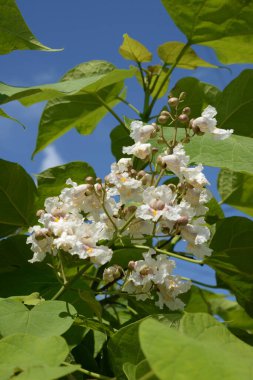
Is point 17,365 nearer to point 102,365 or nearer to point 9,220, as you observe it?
point 102,365

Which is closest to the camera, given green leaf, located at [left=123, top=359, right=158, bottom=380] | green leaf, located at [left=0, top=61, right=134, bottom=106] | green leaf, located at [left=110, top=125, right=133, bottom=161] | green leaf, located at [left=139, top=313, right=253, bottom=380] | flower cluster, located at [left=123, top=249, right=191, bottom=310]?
green leaf, located at [left=139, top=313, right=253, bottom=380]

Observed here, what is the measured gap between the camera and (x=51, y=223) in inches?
34.9

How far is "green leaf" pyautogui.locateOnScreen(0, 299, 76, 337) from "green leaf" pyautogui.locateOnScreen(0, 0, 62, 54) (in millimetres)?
501

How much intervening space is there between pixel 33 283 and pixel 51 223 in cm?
26

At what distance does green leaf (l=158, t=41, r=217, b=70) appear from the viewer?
1356mm

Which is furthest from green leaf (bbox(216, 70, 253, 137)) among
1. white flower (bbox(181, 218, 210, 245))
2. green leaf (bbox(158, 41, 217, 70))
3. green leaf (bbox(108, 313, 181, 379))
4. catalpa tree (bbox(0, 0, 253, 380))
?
green leaf (bbox(108, 313, 181, 379))

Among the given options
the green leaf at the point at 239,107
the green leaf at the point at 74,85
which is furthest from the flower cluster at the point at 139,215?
the green leaf at the point at 239,107

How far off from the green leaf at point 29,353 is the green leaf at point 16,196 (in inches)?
22.5

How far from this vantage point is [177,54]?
1377 millimetres

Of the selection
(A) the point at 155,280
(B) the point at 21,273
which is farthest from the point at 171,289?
(B) the point at 21,273

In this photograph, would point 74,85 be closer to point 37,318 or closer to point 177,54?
point 177,54

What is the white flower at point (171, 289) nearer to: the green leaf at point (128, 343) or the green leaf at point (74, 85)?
the green leaf at point (128, 343)

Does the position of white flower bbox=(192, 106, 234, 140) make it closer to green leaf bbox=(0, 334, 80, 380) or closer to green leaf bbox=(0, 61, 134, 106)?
green leaf bbox=(0, 61, 134, 106)

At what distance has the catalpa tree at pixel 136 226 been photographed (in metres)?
0.67
